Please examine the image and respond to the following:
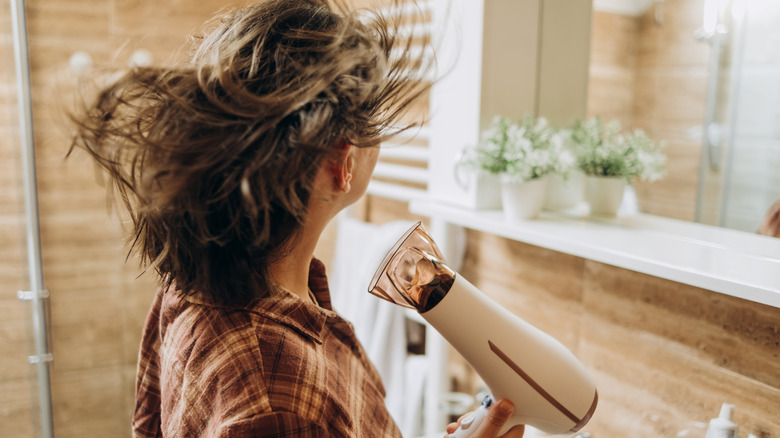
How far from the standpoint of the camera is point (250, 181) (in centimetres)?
53

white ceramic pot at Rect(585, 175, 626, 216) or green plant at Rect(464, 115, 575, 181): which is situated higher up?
green plant at Rect(464, 115, 575, 181)

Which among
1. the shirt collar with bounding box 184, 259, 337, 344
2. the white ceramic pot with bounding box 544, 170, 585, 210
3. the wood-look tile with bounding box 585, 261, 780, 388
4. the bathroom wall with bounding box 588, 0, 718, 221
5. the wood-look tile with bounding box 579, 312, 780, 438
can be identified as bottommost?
the wood-look tile with bounding box 579, 312, 780, 438

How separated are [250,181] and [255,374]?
16 cm

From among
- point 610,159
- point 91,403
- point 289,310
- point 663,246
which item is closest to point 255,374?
point 289,310

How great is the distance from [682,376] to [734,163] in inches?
12.8

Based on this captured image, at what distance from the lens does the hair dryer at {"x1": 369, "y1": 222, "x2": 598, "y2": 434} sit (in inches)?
25.2

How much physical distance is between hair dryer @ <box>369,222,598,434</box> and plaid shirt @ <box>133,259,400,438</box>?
0.30 ft

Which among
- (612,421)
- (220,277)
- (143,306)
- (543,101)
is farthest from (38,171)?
(612,421)

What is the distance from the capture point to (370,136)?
A: 61 cm

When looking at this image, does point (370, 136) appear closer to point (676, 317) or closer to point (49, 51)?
point (676, 317)

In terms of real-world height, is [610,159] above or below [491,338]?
above

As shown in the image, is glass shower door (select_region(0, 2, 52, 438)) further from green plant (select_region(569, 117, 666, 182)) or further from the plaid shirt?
green plant (select_region(569, 117, 666, 182))

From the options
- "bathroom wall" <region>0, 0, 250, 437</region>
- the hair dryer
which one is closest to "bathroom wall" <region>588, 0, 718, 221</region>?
the hair dryer

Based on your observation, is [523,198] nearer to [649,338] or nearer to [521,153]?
[521,153]
